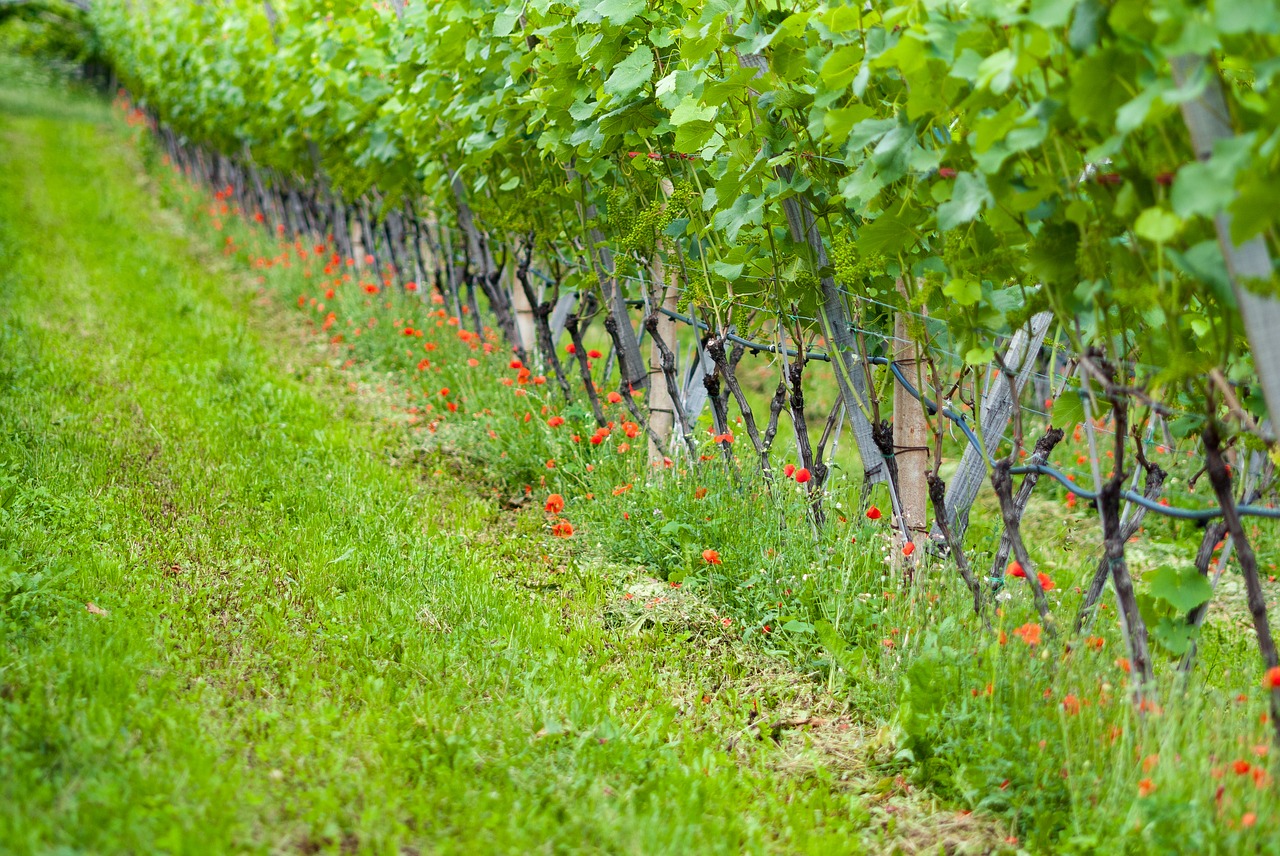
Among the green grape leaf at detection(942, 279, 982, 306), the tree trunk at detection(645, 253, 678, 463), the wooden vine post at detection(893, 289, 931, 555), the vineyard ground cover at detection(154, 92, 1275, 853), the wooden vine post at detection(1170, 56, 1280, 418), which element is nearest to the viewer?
the wooden vine post at detection(1170, 56, 1280, 418)

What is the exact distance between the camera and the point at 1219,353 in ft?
6.36

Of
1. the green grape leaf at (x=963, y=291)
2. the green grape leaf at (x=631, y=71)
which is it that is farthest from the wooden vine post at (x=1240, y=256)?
the green grape leaf at (x=631, y=71)

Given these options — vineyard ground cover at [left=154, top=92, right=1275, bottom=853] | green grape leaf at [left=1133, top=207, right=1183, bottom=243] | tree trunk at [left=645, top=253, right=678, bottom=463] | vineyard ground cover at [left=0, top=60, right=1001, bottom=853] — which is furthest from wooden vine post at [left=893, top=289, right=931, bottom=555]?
green grape leaf at [left=1133, top=207, right=1183, bottom=243]

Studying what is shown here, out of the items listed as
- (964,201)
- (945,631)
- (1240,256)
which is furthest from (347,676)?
(1240,256)

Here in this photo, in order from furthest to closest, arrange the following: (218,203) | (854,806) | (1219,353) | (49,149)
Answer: (49,149)
(218,203)
(854,806)
(1219,353)

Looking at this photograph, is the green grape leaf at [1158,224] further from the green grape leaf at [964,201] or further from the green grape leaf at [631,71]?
the green grape leaf at [631,71]

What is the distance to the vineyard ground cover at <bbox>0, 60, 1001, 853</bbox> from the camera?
202 cm

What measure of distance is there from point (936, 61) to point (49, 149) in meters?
17.8

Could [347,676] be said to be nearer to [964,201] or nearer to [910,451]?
[910,451]

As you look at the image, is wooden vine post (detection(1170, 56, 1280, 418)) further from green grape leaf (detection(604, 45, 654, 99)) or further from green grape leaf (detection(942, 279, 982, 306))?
green grape leaf (detection(604, 45, 654, 99))

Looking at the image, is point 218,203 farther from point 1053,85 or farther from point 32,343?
point 1053,85

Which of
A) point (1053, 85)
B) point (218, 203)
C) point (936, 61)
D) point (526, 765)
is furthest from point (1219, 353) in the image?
point (218, 203)

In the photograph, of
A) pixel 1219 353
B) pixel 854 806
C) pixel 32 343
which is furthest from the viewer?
pixel 32 343

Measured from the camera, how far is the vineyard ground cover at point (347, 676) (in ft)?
6.62
